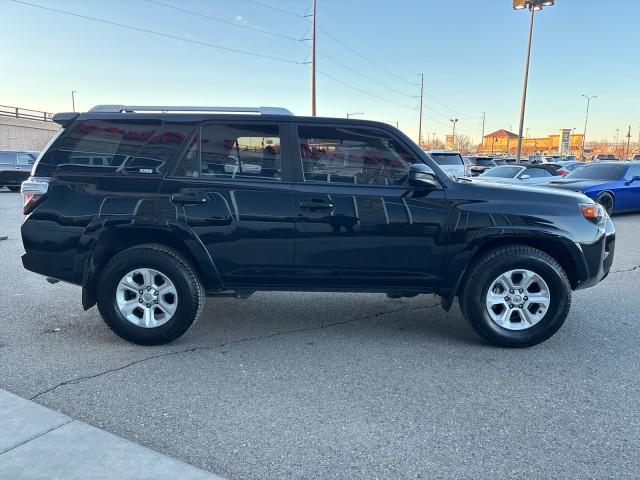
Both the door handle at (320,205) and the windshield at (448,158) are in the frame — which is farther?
the windshield at (448,158)

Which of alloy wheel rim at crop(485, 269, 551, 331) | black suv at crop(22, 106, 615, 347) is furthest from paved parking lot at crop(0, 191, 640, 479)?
black suv at crop(22, 106, 615, 347)

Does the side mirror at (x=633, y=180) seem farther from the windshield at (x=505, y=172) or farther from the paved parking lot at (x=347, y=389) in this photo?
the paved parking lot at (x=347, y=389)

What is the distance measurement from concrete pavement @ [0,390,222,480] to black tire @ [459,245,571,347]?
2.51 metres

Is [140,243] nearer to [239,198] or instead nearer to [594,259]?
[239,198]

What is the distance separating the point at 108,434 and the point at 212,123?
2.47m

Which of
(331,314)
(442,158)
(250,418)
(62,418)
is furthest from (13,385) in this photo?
(442,158)

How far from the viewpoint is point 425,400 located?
314 centimetres

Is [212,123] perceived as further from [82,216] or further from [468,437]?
[468,437]

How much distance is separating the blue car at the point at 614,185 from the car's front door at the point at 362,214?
941cm

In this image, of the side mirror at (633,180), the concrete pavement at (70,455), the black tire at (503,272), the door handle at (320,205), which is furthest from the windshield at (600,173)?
the concrete pavement at (70,455)

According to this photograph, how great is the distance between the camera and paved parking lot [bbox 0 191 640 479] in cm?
254

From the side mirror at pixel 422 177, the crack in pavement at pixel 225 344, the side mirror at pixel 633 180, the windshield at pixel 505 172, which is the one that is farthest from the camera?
the windshield at pixel 505 172

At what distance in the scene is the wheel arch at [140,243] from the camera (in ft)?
12.8

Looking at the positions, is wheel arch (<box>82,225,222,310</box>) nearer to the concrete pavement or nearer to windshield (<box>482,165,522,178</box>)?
the concrete pavement
